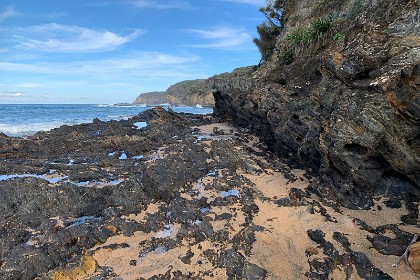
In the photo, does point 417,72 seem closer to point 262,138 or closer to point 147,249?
point 147,249

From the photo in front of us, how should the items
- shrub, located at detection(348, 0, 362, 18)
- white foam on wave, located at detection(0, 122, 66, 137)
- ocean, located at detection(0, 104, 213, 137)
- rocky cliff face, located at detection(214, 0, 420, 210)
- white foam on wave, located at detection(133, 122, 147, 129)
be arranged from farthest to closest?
ocean, located at detection(0, 104, 213, 137), white foam on wave, located at detection(0, 122, 66, 137), white foam on wave, located at detection(133, 122, 147, 129), shrub, located at detection(348, 0, 362, 18), rocky cliff face, located at detection(214, 0, 420, 210)

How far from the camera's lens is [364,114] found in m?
9.48

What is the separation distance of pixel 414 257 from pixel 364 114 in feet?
13.9

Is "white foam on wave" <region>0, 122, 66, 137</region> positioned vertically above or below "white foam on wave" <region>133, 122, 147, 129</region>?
below

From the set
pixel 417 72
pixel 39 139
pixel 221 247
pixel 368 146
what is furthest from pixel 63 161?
pixel 417 72

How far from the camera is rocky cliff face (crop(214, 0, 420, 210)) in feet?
28.5

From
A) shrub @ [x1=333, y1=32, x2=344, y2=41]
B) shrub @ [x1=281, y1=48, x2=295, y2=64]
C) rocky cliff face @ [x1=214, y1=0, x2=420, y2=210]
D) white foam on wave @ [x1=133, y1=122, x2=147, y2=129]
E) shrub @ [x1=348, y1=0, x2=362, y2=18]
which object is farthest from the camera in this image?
white foam on wave @ [x1=133, y1=122, x2=147, y2=129]

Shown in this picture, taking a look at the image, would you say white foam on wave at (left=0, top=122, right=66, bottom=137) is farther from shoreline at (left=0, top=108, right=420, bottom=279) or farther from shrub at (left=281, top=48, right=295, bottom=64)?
shrub at (left=281, top=48, right=295, bottom=64)

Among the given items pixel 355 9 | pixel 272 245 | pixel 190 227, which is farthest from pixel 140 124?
pixel 272 245

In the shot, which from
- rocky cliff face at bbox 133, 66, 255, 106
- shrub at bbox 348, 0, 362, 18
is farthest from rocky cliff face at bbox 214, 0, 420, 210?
rocky cliff face at bbox 133, 66, 255, 106

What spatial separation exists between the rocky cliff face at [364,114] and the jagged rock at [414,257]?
6.11 feet

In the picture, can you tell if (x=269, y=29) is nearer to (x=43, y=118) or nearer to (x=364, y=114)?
(x=364, y=114)

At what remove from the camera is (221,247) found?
317 inches

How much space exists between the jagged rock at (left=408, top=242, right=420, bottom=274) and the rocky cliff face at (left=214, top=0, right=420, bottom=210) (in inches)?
73.3
